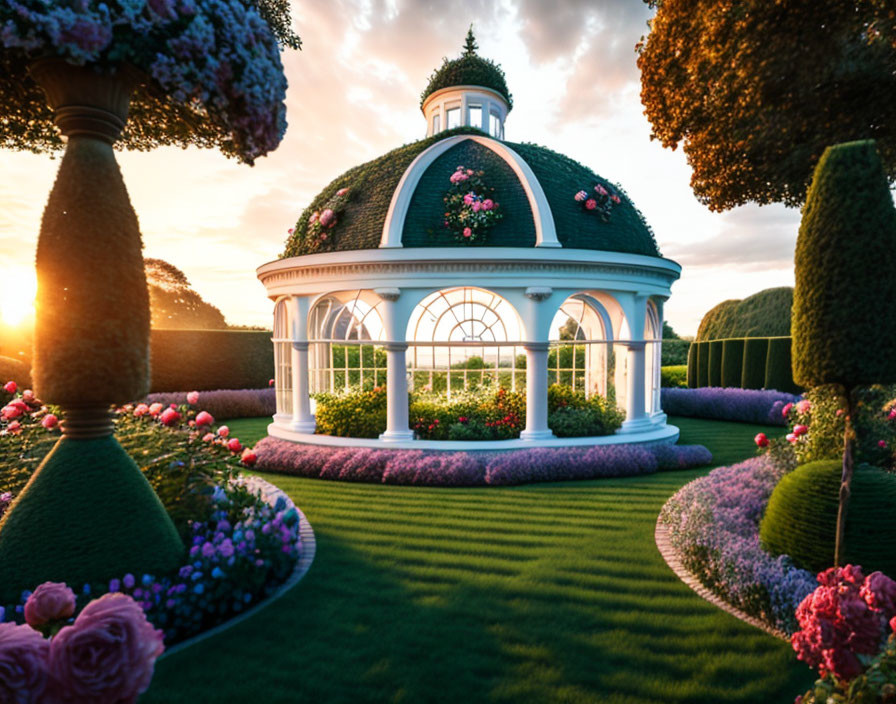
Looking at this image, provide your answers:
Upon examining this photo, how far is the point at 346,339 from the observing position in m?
14.2

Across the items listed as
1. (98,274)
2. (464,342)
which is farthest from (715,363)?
(98,274)

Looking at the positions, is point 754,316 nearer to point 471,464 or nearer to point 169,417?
point 471,464

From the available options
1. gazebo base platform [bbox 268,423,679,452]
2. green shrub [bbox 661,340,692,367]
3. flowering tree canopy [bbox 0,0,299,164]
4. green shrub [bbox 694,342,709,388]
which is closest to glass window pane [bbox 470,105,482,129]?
gazebo base platform [bbox 268,423,679,452]

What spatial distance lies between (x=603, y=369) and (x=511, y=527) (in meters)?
8.79

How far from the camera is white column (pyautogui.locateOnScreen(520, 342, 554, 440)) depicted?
12.5m

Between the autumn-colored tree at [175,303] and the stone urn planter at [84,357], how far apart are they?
46953 millimetres

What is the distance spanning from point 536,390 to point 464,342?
224 centimetres

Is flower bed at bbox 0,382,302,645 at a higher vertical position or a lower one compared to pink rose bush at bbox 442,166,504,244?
lower

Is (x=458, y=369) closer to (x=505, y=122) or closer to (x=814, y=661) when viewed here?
(x=505, y=122)

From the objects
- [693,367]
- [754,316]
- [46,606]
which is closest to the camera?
[46,606]

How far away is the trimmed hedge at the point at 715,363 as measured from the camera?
25016 millimetres

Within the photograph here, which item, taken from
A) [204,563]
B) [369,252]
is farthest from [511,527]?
[369,252]

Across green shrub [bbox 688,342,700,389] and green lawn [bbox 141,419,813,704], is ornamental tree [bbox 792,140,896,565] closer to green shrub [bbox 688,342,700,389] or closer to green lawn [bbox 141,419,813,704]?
green lawn [bbox 141,419,813,704]

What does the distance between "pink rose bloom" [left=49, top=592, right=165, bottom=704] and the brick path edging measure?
18.9 ft
